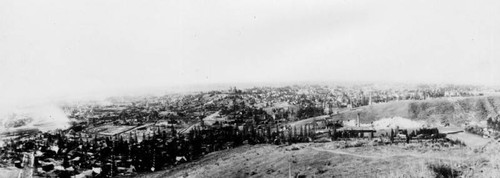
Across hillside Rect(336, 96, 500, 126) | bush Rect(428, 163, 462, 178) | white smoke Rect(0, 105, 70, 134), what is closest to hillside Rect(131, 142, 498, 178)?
bush Rect(428, 163, 462, 178)

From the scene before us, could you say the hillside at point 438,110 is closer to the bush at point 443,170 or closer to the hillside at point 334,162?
the hillside at point 334,162

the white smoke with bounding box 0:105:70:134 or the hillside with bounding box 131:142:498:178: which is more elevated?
the white smoke with bounding box 0:105:70:134

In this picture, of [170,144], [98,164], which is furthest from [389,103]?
[98,164]

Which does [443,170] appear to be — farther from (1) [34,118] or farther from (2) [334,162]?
(1) [34,118]

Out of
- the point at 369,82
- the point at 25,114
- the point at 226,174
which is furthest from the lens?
the point at 226,174

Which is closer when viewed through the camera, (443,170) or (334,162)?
(443,170)

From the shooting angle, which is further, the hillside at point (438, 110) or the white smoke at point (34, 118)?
the hillside at point (438, 110)

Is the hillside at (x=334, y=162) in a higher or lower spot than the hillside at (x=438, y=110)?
lower

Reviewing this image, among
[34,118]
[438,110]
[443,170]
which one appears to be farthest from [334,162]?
[34,118]

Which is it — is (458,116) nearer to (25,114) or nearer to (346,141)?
(346,141)

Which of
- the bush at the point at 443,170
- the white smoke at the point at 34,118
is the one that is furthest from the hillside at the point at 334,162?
the white smoke at the point at 34,118

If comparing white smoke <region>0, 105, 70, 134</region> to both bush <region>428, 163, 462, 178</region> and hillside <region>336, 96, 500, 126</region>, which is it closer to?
hillside <region>336, 96, 500, 126</region>
